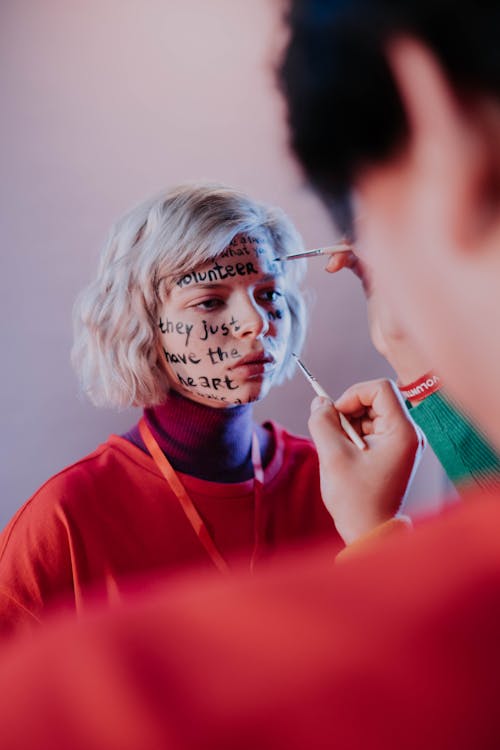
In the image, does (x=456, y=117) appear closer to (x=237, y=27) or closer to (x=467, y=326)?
(x=467, y=326)

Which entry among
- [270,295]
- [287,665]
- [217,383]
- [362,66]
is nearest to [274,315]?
[270,295]

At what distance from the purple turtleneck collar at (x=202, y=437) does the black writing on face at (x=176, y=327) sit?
0.29 feet

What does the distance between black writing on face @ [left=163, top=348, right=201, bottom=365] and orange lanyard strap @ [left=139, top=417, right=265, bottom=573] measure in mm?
91

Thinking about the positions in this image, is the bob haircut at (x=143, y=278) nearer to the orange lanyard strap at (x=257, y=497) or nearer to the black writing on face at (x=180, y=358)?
the black writing on face at (x=180, y=358)

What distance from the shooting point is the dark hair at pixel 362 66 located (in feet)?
0.86

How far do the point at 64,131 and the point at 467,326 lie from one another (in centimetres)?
86

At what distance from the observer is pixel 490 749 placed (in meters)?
0.17

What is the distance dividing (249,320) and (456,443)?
34cm

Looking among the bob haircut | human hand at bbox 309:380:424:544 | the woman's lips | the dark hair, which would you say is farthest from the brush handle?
the dark hair

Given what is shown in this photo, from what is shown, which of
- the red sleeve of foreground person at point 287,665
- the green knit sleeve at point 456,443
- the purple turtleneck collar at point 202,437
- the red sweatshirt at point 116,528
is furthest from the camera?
the purple turtleneck collar at point 202,437

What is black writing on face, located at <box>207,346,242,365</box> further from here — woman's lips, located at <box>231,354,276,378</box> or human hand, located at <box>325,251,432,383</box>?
human hand, located at <box>325,251,432,383</box>

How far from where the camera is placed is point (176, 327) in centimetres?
102

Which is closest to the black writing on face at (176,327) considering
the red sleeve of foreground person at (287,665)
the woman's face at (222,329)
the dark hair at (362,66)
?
the woman's face at (222,329)

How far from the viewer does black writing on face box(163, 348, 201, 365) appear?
1011 millimetres
